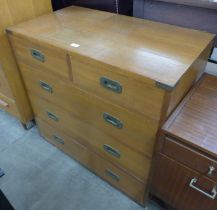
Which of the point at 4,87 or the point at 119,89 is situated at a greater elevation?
the point at 119,89

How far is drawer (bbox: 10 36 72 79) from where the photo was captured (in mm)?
962

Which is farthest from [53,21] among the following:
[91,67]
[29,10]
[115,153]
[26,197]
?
[26,197]

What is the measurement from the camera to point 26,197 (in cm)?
129

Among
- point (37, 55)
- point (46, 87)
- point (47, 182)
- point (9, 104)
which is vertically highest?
point (37, 55)

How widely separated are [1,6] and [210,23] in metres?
1.03

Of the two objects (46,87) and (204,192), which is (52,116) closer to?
(46,87)

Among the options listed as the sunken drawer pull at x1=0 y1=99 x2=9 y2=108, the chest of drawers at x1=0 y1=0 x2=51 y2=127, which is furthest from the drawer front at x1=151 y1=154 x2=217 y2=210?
the sunken drawer pull at x1=0 y1=99 x2=9 y2=108

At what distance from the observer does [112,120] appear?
975 mm

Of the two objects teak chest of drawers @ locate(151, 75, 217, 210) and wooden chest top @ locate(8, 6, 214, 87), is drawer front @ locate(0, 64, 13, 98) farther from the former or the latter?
teak chest of drawers @ locate(151, 75, 217, 210)

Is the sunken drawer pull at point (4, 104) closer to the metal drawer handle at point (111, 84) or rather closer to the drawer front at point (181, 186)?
the metal drawer handle at point (111, 84)

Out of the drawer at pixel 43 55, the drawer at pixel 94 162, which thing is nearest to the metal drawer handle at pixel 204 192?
the drawer at pixel 94 162

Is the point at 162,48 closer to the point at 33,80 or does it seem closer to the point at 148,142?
the point at 148,142

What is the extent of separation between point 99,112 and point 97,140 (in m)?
0.21

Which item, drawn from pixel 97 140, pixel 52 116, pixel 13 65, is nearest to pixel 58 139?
pixel 52 116
